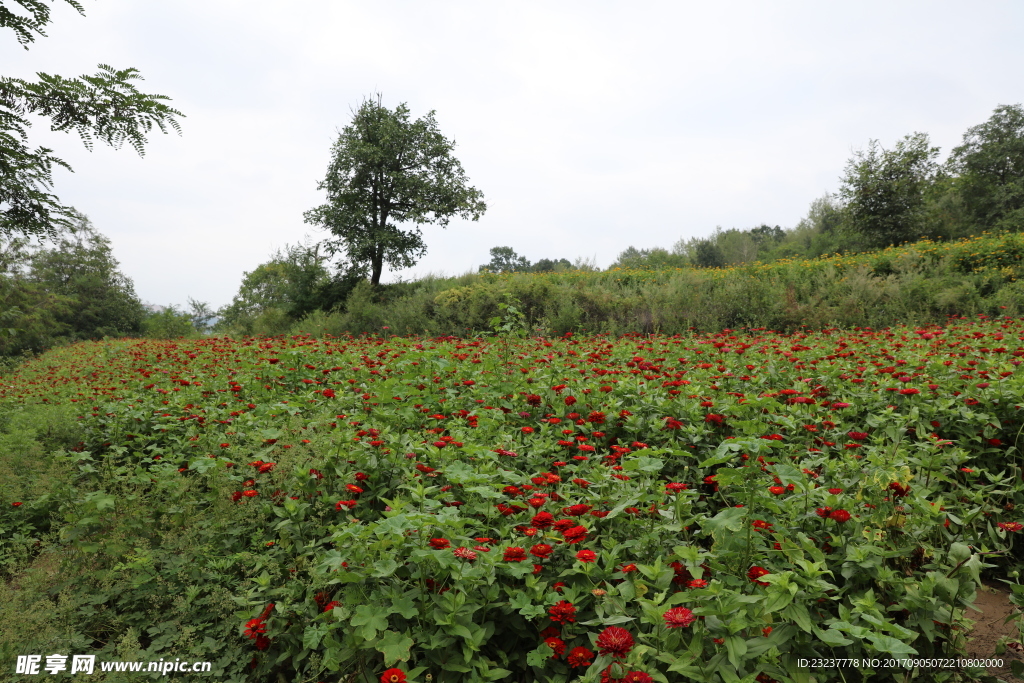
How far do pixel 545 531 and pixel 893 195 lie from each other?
2893cm

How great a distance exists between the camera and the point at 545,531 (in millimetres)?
2109

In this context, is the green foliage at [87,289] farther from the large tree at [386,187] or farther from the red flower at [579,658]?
the red flower at [579,658]

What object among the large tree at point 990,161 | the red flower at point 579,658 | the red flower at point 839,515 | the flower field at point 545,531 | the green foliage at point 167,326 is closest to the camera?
the red flower at point 579,658

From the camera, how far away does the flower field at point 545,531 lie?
69.0 inches

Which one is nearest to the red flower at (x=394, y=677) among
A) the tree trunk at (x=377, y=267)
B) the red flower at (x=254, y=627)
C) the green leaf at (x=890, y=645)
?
the red flower at (x=254, y=627)

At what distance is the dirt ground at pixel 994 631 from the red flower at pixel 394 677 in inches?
83.8

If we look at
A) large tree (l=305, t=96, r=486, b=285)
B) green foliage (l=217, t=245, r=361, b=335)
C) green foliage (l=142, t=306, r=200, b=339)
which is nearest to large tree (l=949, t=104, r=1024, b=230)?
large tree (l=305, t=96, r=486, b=285)

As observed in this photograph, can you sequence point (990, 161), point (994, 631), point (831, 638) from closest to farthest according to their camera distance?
point (831, 638) < point (994, 631) < point (990, 161)

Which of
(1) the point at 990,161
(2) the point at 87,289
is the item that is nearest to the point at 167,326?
(2) the point at 87,289

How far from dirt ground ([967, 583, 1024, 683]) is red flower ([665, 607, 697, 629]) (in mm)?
1308

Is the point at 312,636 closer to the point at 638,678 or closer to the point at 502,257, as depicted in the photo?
the point at 638,678

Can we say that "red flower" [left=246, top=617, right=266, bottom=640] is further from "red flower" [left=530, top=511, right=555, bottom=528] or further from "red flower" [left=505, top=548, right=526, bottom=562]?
"red flower" [left=530, top=511, right=555, bottom=528]

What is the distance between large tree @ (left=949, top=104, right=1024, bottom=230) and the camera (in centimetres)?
3450

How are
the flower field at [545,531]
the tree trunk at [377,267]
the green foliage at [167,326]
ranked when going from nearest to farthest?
the flower field at [545,531] < the tree trunk at [377,267] < the green foliage at [167,326]
